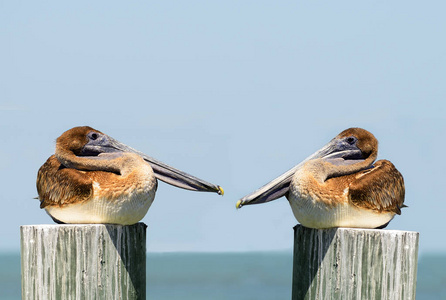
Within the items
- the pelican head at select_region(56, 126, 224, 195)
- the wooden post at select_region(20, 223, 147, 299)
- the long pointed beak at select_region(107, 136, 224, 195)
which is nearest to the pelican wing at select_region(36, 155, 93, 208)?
the pelican head at select_region(56, 126, 224, 195)

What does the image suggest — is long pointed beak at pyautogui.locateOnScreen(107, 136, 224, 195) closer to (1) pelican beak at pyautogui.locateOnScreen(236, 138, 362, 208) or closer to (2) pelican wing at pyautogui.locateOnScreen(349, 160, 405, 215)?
(1) pelican beak at pyautogui.locateOnScreen(236, 138, 362, 208)

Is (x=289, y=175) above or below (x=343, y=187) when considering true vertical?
above

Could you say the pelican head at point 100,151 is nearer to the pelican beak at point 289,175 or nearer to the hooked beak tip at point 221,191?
the hooked beak tip at point 221,191

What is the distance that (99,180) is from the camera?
→ 697 centimetres

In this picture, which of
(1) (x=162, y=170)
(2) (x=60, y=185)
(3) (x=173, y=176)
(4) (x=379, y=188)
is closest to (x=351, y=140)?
(4) (x=379, y=188)

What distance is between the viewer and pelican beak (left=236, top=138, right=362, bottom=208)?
7.04m

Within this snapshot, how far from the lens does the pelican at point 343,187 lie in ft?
22.3

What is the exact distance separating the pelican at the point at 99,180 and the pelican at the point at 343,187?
0.81m

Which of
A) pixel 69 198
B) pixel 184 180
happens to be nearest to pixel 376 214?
pixel 184 180

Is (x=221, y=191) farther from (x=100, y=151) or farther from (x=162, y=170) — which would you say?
(x=100, y=151)

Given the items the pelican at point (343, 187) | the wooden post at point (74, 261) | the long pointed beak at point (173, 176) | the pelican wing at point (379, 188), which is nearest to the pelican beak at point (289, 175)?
the pelican at point (343, 187)

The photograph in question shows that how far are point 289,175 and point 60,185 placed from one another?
2.42m

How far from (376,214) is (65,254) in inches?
125

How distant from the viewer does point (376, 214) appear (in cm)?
697
